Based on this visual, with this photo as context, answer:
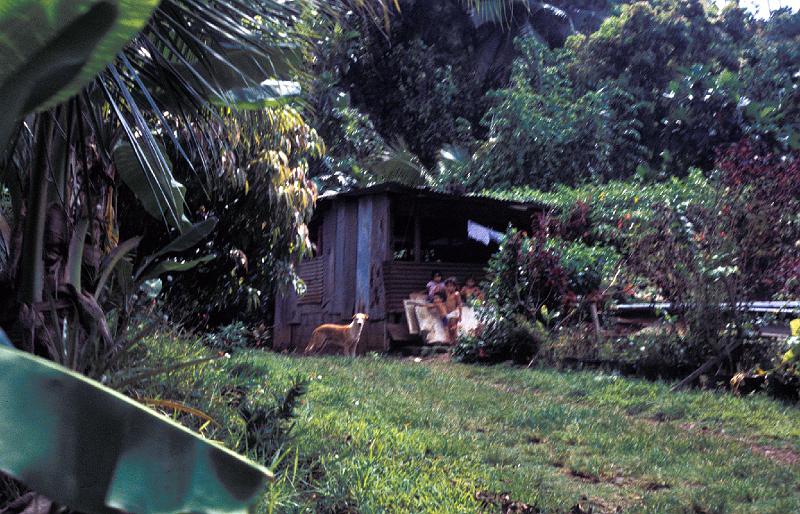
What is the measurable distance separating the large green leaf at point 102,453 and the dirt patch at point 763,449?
5.60 m

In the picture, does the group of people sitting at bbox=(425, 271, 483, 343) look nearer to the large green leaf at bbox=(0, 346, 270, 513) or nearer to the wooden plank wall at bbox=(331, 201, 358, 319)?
the wooden plank wall at bbox=(331, 201, 358, 319)

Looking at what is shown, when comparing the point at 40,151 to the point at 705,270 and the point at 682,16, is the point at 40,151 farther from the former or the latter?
the point at 682,16

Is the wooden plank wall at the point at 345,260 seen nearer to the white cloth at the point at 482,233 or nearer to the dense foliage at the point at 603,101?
the white cloth at the point at 482,233

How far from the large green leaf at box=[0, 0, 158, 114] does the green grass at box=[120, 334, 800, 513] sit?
257 cm

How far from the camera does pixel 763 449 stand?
6387 mm

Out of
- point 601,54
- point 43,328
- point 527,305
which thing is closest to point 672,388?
point 527,305

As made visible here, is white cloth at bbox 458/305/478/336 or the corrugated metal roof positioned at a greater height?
the corrugated metal roof

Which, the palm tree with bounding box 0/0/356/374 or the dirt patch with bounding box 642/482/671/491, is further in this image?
the dirt patch with bounding box 642/482/671/491

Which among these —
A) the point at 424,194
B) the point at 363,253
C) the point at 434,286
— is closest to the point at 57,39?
the point at 434,286

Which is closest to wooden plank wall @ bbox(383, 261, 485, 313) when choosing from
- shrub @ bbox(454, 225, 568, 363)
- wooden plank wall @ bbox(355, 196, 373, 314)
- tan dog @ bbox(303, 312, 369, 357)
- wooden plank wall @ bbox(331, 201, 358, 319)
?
wooden plank wall @ bbox(355, 196, 373, 314)

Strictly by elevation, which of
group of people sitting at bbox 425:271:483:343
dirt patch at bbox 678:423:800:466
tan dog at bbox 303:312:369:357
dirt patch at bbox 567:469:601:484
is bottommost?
dirt patch at bbox 567:469:601:484

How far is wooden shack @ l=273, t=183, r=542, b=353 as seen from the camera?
16.0 metres

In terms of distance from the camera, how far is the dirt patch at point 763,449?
6.03 meters

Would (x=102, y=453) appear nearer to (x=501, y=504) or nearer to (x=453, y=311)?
(x=501, y=504)
